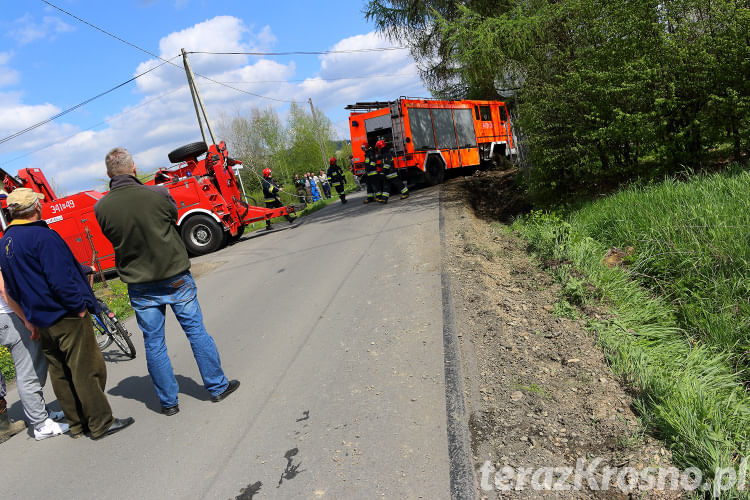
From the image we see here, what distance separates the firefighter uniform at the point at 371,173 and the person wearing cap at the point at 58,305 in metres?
12.0

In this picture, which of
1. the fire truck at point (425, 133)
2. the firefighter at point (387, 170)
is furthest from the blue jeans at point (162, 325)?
the fire truck at point (425, 133)

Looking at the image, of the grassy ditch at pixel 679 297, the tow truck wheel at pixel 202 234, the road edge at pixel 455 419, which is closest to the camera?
the road edge at pixel 455 419

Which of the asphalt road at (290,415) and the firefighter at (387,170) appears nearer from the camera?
the asphalt road at (290,415)

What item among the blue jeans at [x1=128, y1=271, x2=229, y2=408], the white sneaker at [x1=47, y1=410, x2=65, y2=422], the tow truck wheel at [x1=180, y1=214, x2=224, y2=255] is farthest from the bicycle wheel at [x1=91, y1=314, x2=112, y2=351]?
the tow truck wheel at [x1=180, y1=214, x2=224, y2=255]

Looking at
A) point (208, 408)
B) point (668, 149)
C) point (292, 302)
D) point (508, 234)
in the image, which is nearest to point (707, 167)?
point (668, 149)

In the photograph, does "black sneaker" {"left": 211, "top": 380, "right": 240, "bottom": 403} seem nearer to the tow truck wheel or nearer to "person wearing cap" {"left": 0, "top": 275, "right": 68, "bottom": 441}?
"person wearing cap" {"left": 0, "top": 275, "right": 68, "bottom": 441}

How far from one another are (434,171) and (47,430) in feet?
50.8

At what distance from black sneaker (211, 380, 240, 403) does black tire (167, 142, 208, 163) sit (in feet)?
31.7

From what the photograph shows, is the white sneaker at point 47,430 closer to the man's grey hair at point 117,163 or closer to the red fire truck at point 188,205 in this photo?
the man's grey hair at point 117,163

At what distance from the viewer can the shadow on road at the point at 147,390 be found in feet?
15.0

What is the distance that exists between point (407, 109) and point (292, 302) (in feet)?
37.2

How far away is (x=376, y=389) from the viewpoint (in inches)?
161

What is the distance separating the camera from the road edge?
283 centimetres

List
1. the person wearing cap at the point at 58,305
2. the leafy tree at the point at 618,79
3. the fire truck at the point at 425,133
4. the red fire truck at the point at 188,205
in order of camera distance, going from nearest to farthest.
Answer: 1. the person wearing cap at the point at 58,305
2. the leafy tree at the point at 618,79
3. the red fire truck at the point at 188,205
4. the fire truck at the point at 425,133
